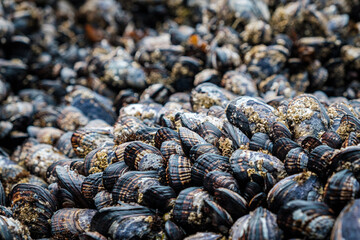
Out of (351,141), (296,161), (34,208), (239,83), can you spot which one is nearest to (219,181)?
(296,161)

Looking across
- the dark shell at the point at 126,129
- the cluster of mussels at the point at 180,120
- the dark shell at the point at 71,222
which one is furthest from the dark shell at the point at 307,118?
the dark shell at the point at 71,222

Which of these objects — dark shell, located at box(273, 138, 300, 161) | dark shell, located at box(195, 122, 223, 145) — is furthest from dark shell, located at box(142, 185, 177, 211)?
dark shell, located at box(273, 138, 300, 161)

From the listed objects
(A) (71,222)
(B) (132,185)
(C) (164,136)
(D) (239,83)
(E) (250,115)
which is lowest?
(A) (71,222)

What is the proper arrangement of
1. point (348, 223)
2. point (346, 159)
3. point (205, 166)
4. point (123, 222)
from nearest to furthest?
point (348, 223) → point (346, 159) → point (123, 222) → point (205, 166)

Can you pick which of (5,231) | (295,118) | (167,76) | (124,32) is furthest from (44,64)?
(295,118)

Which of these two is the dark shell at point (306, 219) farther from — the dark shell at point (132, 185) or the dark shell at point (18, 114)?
the dark shell at point (18, 114)

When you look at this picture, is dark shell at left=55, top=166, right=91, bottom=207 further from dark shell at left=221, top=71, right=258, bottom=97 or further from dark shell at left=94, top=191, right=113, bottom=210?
dark shell at left=221, top=71, right=258, bottom=97

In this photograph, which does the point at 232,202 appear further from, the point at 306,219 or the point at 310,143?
the point at 310,143
